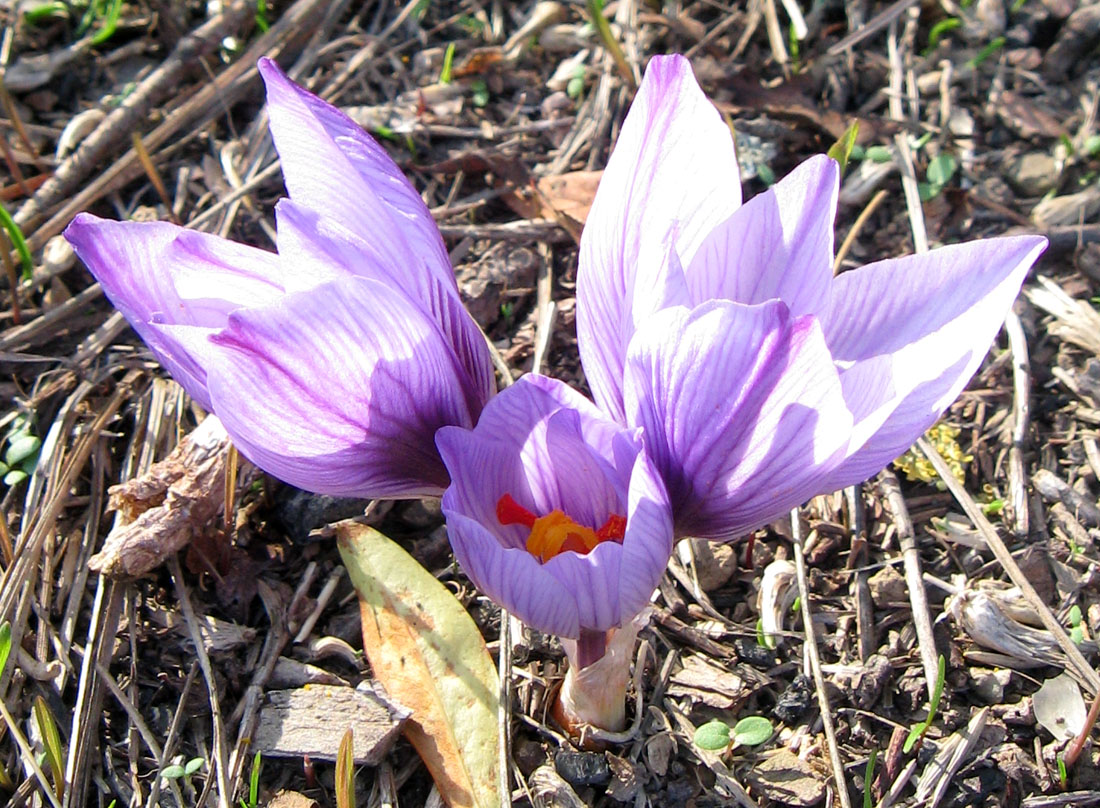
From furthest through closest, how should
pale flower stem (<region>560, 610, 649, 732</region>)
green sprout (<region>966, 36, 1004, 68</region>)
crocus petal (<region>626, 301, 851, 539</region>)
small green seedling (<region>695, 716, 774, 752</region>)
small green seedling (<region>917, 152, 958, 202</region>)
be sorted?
green sprout (<region>966, 36, 1004, 68</region>) < small green seedling (<region>917, 152, 958, 202</region>) < small green seedling (<region>695, 716, 774, 752</region>) < pale flower stem (<region>560, 610, 649, 732</region>) < crocus petal (<region>626, 301, 851, 539</region>)

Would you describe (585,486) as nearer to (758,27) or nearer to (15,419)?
(15,419)

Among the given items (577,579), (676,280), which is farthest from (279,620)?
(676,280)

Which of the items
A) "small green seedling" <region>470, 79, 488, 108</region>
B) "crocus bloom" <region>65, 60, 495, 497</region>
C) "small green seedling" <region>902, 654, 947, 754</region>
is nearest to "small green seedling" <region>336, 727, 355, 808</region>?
"crocus bloom" <region>65, 60, 495, 497</region>

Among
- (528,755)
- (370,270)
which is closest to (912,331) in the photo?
(370,270)

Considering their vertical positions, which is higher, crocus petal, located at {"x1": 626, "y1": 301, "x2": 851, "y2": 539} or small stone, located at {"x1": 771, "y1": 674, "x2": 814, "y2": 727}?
crocus petal, located at {"x1": 626, "y1": 301, "x2": 851, "y2": 539}

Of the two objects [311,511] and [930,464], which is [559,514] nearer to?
[311,511]

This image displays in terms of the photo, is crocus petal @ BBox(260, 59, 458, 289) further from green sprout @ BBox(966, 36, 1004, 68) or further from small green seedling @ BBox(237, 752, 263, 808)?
green sprout @ BBox(966, 36, 1004, 68)
